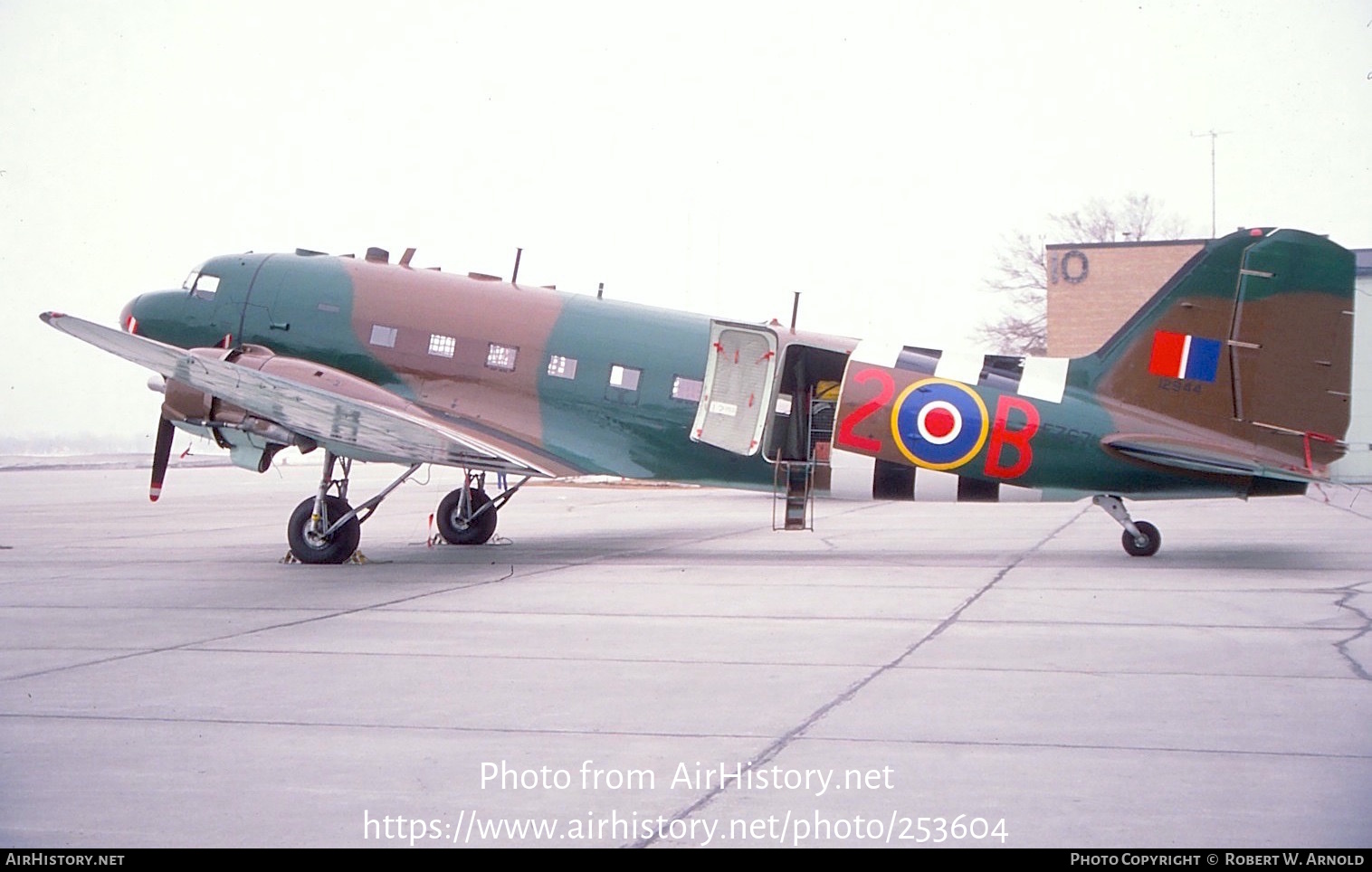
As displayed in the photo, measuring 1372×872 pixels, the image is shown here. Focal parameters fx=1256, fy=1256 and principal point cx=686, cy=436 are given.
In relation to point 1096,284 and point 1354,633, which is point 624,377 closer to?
point 1354,633

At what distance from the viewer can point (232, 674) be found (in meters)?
8.79

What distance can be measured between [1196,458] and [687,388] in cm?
636

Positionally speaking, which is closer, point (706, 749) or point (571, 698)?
point (706, 749)

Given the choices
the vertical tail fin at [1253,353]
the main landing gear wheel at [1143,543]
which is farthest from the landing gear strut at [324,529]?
the vertical tail fin at [1253,353]

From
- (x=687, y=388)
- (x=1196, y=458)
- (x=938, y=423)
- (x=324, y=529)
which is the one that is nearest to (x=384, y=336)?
(x=324, y=529)

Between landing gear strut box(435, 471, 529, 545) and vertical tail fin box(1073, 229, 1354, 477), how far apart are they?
8.96 m

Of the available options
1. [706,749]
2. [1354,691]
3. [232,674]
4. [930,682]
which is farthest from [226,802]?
[1354,691]

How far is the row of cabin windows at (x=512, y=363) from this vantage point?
55.0 ft

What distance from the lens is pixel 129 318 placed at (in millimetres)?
18094

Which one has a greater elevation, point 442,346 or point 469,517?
point 442,346

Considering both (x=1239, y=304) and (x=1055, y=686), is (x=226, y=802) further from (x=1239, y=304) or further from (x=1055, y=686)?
(x=1239, y=304)

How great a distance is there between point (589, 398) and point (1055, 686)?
975 cm

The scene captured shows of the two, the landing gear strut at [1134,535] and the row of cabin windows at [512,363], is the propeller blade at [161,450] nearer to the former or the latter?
the row of cabin windows at [512,363]

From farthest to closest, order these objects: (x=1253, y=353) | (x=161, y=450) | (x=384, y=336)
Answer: (x=384, y=336) → (x=161, y=450) → (x=1253, y=353)
